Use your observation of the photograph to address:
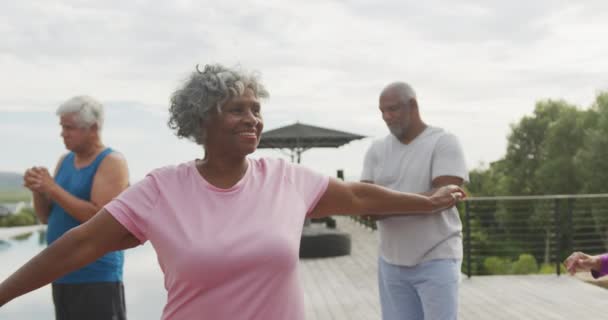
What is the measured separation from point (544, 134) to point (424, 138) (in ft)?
130

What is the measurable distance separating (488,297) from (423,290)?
4042 millimetres

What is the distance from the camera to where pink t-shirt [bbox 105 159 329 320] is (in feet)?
4.79

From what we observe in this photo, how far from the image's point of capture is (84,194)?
2527mm

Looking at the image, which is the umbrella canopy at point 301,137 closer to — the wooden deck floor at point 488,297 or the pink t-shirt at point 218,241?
the wooden deck floor at point 488,297

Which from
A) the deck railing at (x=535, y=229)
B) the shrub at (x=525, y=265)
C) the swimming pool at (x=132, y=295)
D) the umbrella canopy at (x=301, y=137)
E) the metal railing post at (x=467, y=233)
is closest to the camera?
the swimming pool at (x=132, y=295)

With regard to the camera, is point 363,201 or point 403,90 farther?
point 403,90

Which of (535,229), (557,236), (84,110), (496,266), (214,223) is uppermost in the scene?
(84,110)

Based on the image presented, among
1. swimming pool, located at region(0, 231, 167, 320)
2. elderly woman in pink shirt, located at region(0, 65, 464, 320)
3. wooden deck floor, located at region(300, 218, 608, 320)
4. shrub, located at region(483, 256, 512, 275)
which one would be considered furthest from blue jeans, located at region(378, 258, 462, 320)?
shrub, located at region(483, 256, 512, 275)

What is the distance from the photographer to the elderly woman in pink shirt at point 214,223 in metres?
1.47

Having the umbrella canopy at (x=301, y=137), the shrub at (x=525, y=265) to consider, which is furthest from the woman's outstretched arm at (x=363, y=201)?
the shrub at (x=525, y=265)

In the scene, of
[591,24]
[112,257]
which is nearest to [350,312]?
[112,257]

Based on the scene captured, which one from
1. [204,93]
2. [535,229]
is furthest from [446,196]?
[535,229]

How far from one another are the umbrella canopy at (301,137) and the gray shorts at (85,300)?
8.64m

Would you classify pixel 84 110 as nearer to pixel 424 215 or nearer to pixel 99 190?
pixel 99 190
